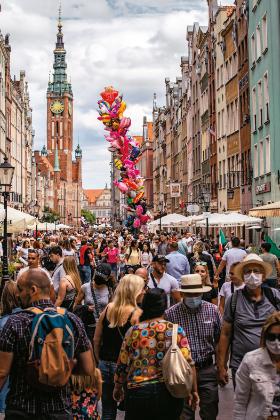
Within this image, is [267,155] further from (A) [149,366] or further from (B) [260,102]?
(A) [149,366]

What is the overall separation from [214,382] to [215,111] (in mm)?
45087

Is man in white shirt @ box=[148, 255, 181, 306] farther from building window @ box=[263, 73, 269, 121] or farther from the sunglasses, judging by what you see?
building window @ box=[263, 73, 269, 121]

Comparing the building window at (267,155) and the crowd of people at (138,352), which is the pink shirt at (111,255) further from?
the crowd of people at (138,352)

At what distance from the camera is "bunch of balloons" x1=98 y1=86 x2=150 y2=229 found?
123 ft

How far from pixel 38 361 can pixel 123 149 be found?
33.6m

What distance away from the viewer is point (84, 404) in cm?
604

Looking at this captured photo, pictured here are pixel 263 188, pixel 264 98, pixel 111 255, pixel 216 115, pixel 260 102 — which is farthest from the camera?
pixel 216 115

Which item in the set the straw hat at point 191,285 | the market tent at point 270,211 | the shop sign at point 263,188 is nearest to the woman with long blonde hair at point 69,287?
the straw hat at point 191,285

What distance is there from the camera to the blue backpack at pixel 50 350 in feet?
15.6

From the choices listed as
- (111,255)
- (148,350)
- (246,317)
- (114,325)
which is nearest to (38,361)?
(148,350)

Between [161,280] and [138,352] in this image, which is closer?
[138,352]

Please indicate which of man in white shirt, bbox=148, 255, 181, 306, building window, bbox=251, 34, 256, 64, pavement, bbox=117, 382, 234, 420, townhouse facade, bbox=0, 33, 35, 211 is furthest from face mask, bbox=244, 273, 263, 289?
townhouse facade, bbox=0, 33, 35, 211

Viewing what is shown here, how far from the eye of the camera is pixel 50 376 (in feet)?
15.5

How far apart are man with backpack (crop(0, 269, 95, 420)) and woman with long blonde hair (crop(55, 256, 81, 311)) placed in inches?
213
